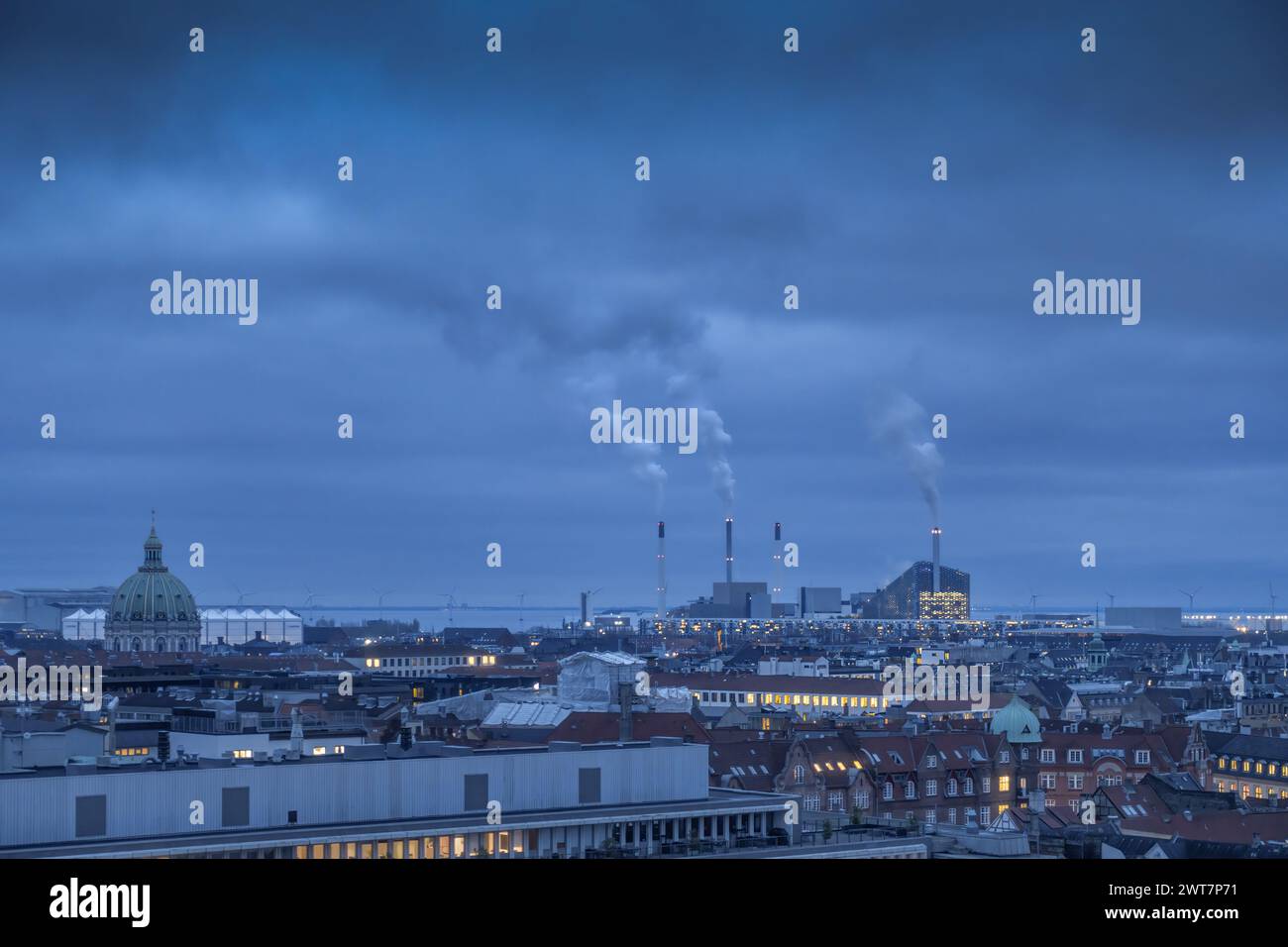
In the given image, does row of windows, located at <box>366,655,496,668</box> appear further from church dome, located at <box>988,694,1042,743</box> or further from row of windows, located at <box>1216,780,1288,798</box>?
row of windows, located at <box>1216,780,1288,798</box>

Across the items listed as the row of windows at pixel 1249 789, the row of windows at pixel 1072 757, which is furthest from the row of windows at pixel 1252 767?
the row of windows at pixel 1072 757

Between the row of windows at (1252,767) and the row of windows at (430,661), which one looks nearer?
the row of windows at (1252,767)

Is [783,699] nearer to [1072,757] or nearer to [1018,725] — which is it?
[1018,725]

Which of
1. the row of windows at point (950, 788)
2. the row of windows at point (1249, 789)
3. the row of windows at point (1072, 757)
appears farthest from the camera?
the row of windows at point (1249, 789)

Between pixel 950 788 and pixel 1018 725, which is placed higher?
pixel 1018 725

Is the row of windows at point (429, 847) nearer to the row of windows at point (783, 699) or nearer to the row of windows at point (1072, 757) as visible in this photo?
the row of windows at point (1072, 757)

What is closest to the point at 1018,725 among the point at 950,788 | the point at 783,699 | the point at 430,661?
the point at 950,788

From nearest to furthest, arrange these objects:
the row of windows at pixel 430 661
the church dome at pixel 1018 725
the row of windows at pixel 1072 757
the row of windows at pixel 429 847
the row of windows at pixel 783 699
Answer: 1. the row of windows at pixel 429 847
2. the row of windows at pixel 1072 757
3. the church dome at pixel 1018 725
4. the row of windows at pixel 783 699
5. the row of windows at pixel 430 661

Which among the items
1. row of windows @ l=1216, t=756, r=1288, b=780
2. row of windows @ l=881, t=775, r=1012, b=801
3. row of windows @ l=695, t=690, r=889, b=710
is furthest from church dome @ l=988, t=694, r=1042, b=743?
row of windows @ l=695, t=690, r=889, b=710
